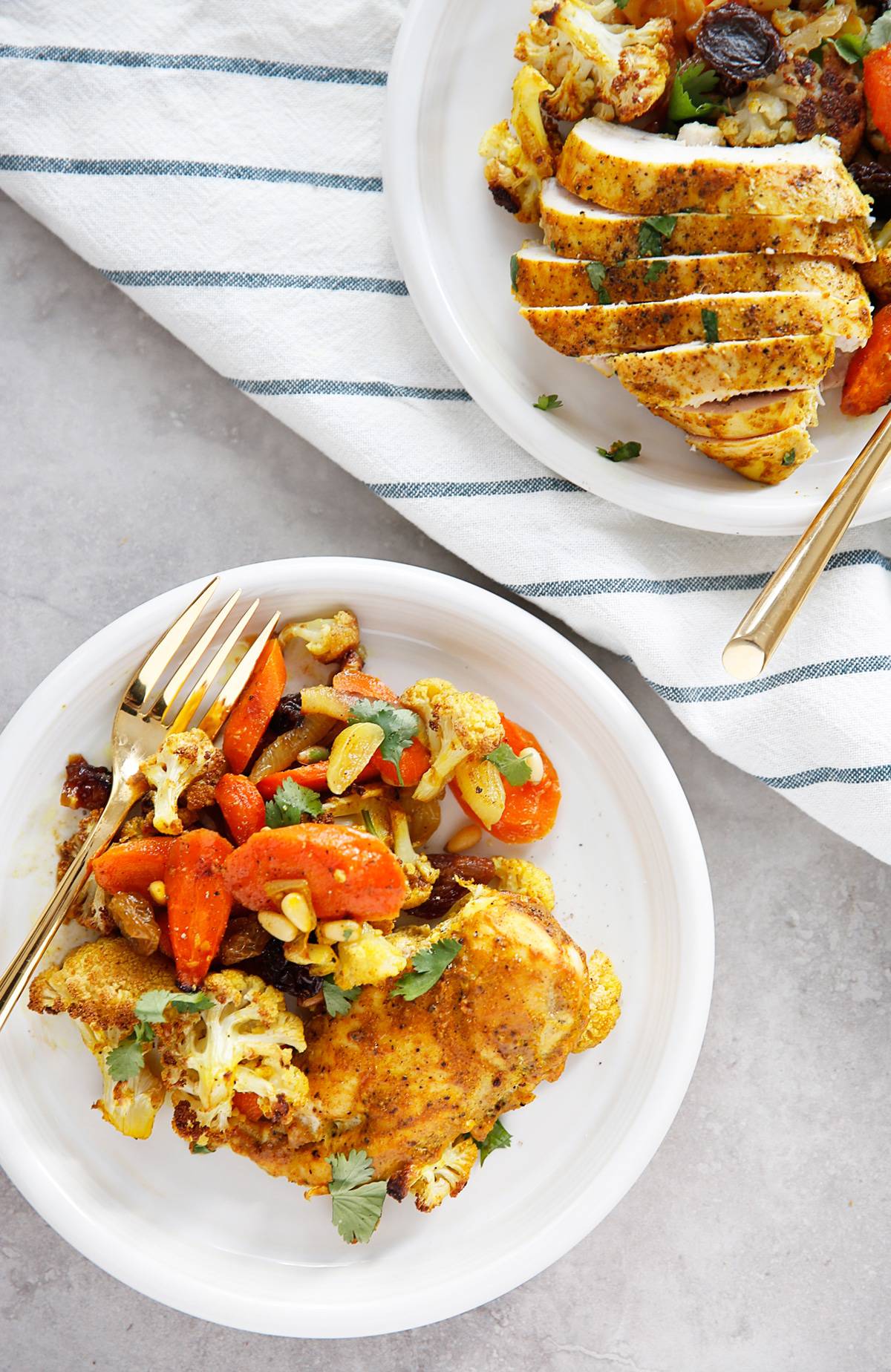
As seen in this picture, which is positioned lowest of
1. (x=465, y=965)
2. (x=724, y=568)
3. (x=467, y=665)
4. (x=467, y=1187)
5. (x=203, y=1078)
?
(x=467, y=1187)

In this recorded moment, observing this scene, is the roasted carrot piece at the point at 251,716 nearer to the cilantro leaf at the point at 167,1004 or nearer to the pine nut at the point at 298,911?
the pine nut at the point at 298,911

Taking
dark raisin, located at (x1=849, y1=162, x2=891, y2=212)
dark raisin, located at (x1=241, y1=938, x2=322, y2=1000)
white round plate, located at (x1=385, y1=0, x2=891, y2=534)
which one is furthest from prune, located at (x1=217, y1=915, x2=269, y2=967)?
dark raisin, located at (x1=849, y1=162, x2=891, y2=212)

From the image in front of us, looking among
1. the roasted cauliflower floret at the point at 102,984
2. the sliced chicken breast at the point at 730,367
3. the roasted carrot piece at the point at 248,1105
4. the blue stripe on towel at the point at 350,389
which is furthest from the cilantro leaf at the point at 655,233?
the roasted carrot piece at the point at 248,1105

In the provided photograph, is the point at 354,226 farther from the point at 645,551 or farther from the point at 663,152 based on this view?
the point at 645,551

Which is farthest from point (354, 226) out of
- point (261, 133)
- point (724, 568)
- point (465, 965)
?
point (465, 965)

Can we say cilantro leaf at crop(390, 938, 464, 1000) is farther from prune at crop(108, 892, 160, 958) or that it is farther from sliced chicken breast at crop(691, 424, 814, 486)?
sliced chicken breast at crop(691, 424, 814, 486)

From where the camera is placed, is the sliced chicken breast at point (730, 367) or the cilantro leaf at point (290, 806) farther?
the cilantro leaf at point (290, 806)

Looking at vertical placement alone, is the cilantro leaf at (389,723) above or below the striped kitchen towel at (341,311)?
below
